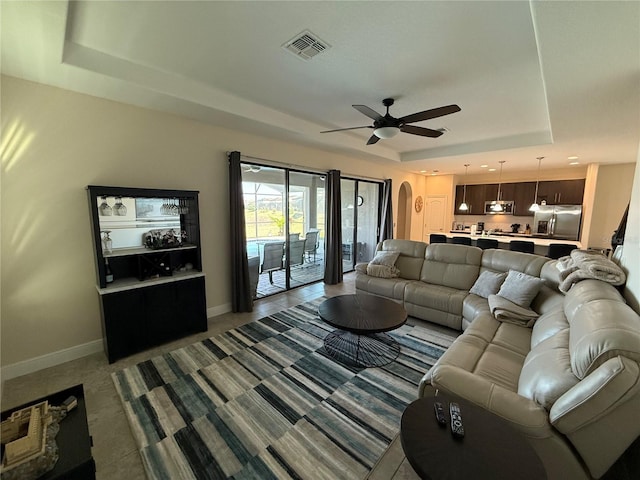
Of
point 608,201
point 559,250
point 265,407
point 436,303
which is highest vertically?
point 608,201

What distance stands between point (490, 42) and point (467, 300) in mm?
2632

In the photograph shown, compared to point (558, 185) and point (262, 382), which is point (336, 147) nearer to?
point (262, 382)

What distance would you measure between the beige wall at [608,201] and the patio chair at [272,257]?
7451mm

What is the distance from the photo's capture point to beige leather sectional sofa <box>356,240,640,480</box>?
119cm

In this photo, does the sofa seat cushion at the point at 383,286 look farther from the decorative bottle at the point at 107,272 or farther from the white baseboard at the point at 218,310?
the decorative bottle at the point at 107,272

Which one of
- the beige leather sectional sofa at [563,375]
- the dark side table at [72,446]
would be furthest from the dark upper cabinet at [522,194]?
the dark side table at [72,446]

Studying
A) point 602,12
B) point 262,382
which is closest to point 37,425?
point 262,382

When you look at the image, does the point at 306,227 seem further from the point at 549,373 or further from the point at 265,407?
the point at 549,373

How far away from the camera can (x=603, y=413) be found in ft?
3.90

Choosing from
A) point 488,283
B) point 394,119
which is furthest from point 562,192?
point 394,119

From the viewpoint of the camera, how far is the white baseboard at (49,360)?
2.45 m

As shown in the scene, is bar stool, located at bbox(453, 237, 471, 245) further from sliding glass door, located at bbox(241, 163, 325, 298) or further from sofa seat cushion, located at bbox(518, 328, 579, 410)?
sofa seat cushion, located at bbox(518, 328, 579, 410)

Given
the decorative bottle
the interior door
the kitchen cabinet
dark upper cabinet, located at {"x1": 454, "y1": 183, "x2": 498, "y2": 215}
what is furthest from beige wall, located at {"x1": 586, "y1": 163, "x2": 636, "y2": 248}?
the decorative bottle

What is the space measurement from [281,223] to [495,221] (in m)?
7.03
